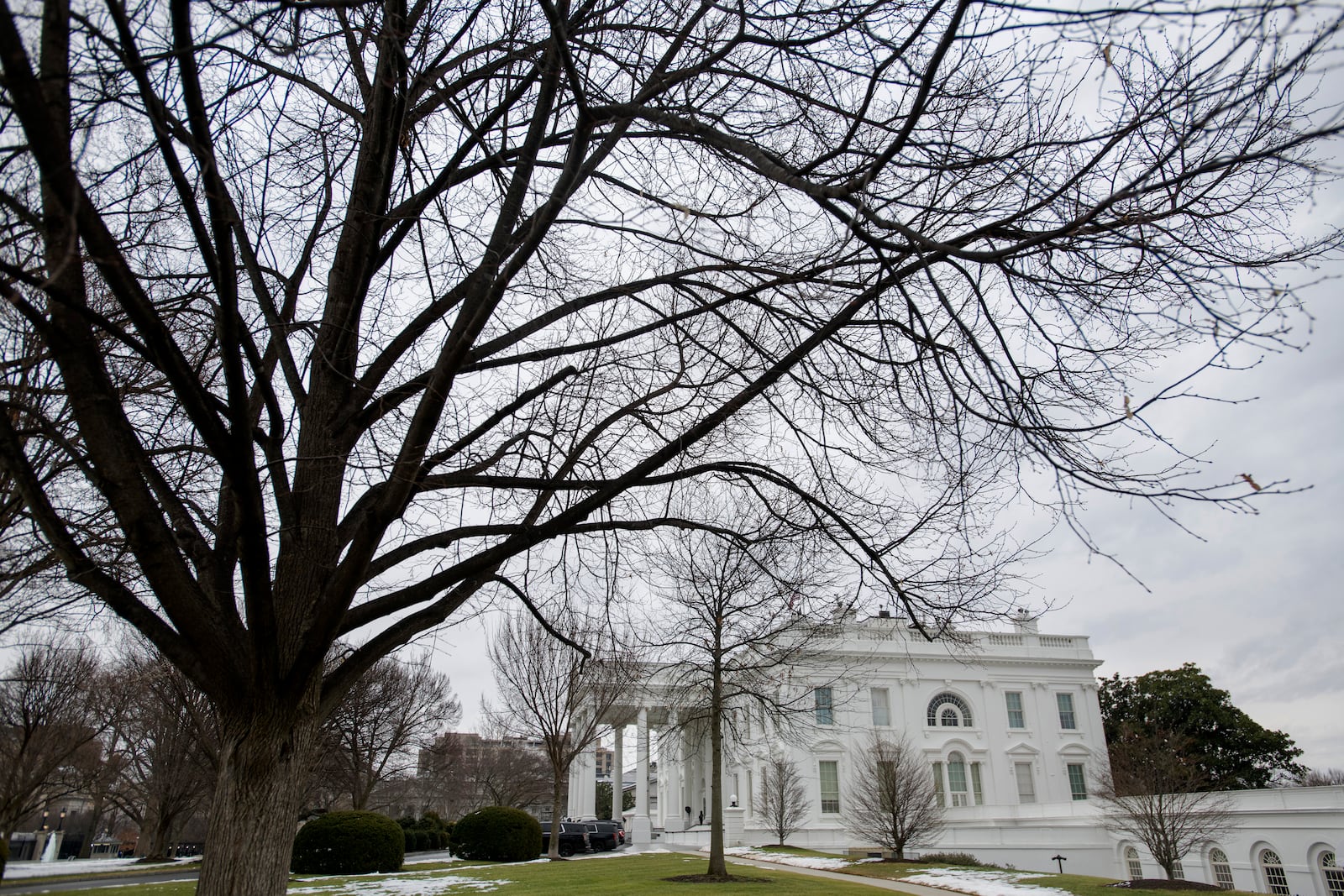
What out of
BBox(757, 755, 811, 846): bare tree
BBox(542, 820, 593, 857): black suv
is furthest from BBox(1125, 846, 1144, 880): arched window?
BBox(542, 820, 593, 857): black suv

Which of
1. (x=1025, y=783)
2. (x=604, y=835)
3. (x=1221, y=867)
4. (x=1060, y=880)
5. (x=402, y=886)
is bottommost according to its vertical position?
(x=1221, y=867)

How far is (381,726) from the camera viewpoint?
3197 cm

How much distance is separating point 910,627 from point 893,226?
3.62 meters

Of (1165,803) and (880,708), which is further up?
(880,708)

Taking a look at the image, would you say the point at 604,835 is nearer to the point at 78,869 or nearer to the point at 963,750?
the point at 963,750

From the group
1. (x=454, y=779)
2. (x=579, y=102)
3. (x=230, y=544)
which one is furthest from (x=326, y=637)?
(x=454, y=779)

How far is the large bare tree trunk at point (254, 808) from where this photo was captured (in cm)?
425

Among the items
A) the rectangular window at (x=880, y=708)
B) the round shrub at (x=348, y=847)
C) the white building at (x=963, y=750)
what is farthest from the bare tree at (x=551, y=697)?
the rectangular window at (x=880, y=708)

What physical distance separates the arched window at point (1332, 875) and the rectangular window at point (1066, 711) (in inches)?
849

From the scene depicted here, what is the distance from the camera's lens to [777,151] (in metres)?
5.30

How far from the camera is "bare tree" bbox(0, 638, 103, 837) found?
2531 cm

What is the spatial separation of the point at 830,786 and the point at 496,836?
20.7 meters

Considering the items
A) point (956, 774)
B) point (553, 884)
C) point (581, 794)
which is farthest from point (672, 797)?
point (553, 884)

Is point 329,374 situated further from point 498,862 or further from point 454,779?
point 454,779
